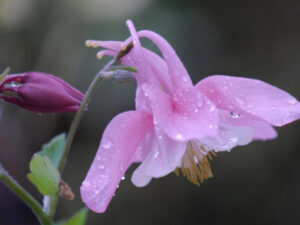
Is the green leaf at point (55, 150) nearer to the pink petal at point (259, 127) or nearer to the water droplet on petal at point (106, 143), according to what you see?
the water droplet on petal at point (106, 143)

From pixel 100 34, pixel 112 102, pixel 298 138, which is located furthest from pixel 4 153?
→ pixel 298 138

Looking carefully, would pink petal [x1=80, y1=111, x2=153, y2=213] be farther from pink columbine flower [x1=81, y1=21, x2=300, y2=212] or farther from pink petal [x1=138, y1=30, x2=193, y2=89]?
pink petal [x1=138, y1=30, x2=193, y2=89]

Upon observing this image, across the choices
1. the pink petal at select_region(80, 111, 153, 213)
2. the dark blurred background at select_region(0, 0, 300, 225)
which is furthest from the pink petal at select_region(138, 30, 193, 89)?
the dark blurred background at select_region(0, 0, 300, 225)

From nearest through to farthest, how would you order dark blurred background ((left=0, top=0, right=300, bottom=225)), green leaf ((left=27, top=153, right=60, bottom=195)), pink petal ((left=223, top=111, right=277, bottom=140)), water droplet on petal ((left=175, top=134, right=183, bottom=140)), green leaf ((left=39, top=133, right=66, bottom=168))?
water droplet on petal ((left=175, top=134, right=183, bottom=140)), green leaf ((left=27, top=153, right=60, bottom=195)), pink petal ((left=223, top=111, right=277, bottom=140)), green leaf ((left=39, top=133, right=66, bottom=168)), dark blurred background ((left=0, top=0, right=300, bottom=225))

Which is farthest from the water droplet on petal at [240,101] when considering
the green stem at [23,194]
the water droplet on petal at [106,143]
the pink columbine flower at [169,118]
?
the green stem at [23,194]

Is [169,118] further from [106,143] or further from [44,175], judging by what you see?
[44,175]

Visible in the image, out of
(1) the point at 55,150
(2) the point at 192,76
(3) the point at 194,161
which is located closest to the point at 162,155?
(3) the point at 194,161

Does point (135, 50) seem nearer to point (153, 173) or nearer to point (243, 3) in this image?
point (153, 173)
